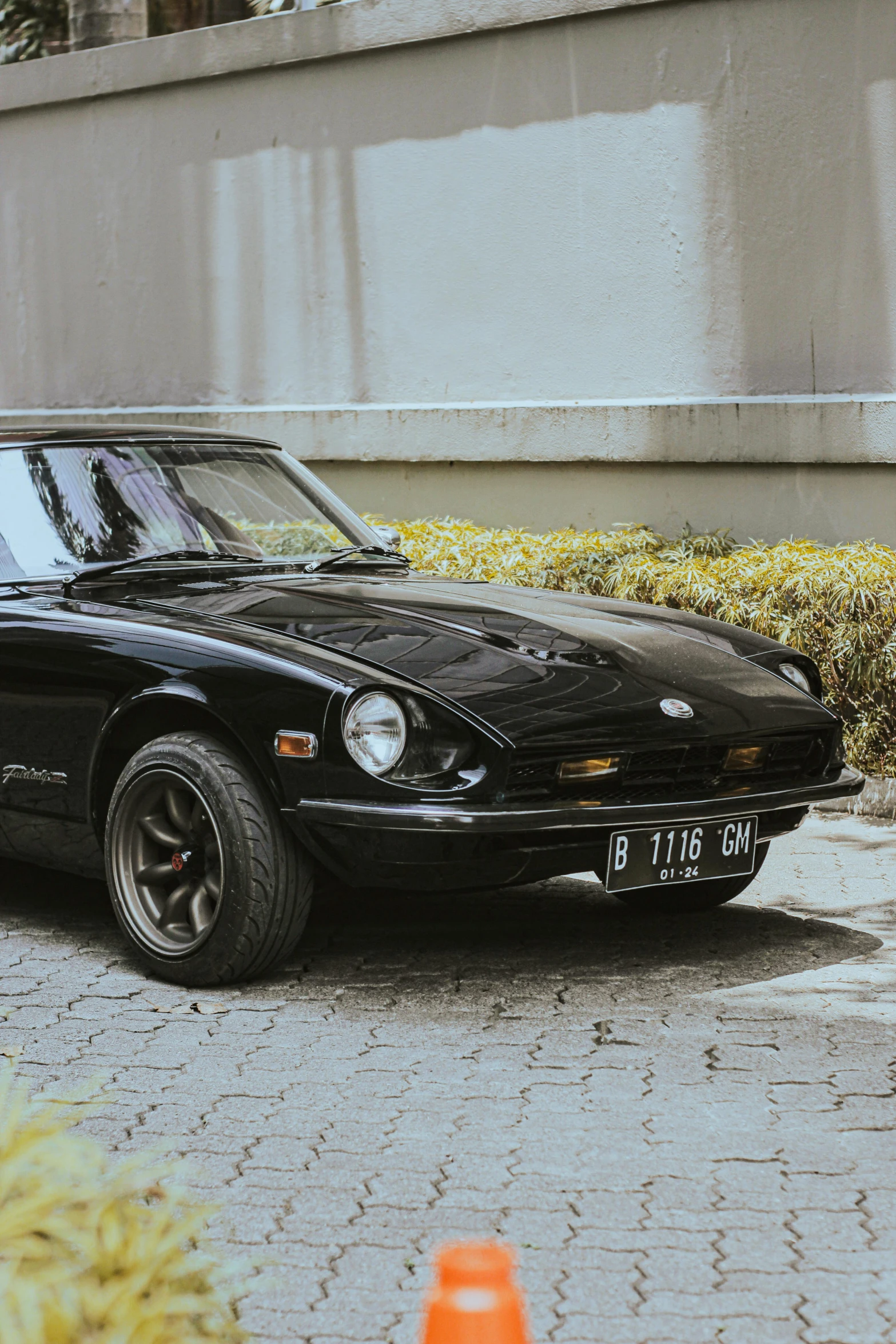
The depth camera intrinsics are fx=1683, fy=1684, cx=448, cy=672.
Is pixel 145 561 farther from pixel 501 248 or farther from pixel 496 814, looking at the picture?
pixel 501 248

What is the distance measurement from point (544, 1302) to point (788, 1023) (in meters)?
1.80

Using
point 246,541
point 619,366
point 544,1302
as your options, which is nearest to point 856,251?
→ point 619,366

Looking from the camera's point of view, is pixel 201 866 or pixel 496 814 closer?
pixel 496 814

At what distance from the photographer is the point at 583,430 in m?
10.5

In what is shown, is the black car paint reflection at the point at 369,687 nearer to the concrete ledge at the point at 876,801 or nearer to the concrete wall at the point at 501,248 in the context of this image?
the concrete ledge at the point at 876,801

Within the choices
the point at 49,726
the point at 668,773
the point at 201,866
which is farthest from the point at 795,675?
the point at 49,726

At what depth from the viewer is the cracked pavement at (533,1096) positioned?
303 centimetres

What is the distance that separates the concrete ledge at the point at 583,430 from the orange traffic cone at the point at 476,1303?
319 inches

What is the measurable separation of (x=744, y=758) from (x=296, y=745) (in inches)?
53.5

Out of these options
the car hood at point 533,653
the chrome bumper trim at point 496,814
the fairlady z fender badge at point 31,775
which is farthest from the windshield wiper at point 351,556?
the chrome bumper trim at point 496,814

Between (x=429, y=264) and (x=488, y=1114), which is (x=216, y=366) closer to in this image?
(x=429, y=264)

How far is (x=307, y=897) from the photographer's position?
484 centimetres

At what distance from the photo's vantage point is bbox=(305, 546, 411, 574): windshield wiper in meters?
6.00

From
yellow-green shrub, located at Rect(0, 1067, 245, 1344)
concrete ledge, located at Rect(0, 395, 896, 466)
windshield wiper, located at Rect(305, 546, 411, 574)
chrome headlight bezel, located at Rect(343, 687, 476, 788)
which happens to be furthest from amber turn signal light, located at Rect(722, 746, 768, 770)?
concrete ledge, located at Rect(0, 395, 896, 466)
